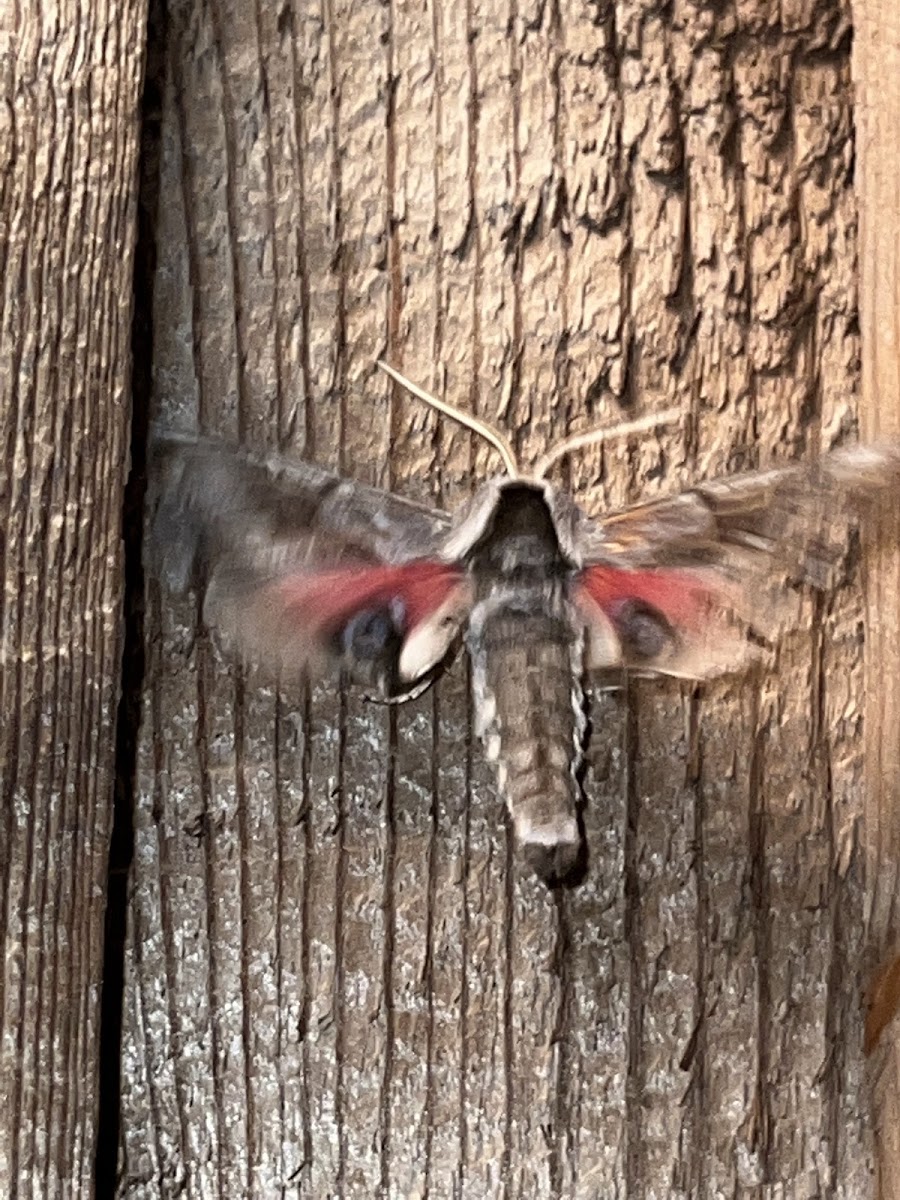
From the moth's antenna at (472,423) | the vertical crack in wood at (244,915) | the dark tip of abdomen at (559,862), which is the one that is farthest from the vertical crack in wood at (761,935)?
the vertical crack in wood at (244,915)

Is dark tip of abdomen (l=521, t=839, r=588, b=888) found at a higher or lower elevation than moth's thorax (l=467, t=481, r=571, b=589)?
lower

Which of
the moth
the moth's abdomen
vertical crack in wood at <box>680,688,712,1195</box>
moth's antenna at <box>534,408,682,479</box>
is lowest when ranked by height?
vertical crack in wood at <box>680,688,712,1195</box>

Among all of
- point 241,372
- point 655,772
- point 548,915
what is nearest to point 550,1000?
point 548,915

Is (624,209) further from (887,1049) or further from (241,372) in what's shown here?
(887,1049)

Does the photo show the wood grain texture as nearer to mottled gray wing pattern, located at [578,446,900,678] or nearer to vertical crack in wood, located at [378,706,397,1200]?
mottled gray wing pattern, located at [578,446,900,678]

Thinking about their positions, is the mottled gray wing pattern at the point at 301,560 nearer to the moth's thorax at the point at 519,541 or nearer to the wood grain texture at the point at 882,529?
the moth's thorax at the point at 519,541

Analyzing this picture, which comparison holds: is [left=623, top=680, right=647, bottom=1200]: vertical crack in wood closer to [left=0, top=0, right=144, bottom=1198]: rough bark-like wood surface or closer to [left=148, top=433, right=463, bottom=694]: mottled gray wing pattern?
[left=148, top=433, right=463, bottom=694]: mottled gray wing pattern

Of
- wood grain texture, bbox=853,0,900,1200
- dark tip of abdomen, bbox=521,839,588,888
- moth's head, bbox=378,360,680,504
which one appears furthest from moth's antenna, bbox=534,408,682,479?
dark tip of abdomen, bbox=521,839,588,888
